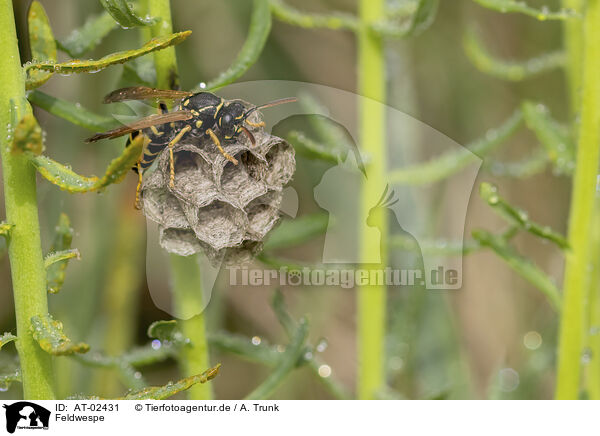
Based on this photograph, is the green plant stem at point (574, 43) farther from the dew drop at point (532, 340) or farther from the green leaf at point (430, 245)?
the dew drop at point (532, 340)

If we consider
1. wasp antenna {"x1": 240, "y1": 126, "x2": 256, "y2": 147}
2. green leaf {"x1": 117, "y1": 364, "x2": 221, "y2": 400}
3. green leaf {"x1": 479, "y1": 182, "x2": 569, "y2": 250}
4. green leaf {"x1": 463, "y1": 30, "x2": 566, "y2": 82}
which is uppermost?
green leaf {"x1": 463, "y1": 30, "x2": 566, "y2": 82}

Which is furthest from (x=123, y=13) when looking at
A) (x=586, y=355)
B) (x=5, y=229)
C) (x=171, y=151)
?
(x=586, y=355)

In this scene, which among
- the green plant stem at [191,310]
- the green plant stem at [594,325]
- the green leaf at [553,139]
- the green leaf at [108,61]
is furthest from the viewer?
the green plant stem at [594,325]

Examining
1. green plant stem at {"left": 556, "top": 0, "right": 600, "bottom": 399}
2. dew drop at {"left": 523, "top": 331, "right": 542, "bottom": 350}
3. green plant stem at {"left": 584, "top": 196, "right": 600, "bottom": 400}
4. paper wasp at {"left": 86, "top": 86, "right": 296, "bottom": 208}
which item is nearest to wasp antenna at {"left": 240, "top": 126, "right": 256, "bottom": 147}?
paper wasp at {"left": 86, "top": 86, "right": 296, "bottom": 208}

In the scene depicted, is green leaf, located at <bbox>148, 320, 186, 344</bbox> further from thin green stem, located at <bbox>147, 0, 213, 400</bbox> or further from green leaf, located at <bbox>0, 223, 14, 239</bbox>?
green leaf, located at <bbox>0, 223, 14, 239</bbox>

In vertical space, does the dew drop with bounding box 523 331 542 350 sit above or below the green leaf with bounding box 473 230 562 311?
below

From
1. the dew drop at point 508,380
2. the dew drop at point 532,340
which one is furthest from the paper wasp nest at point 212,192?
the dew drop at point 532,340
